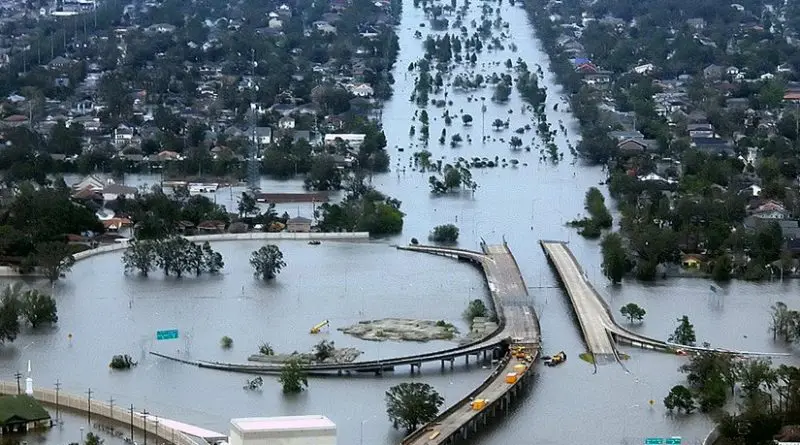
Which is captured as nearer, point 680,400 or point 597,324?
point 680,400

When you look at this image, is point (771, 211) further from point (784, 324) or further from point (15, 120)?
point (15, 120)

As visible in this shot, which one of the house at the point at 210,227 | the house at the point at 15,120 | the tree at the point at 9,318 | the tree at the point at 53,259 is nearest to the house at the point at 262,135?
the house at the point at 15,120

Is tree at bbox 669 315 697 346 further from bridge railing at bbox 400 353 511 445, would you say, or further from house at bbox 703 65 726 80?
house at bbox 703 65 726 80

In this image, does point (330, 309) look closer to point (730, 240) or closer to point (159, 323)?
point (159, 323)

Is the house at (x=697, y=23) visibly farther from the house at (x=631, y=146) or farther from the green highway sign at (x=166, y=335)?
the green highway sign at (x=166, y=335)

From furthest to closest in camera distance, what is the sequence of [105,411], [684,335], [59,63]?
[59,63], [684,335], [105,411]

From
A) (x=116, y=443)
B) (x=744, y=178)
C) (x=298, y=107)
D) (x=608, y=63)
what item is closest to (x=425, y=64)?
(x=608, y=63)

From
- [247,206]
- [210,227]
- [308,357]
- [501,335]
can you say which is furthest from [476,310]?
[247,206]
